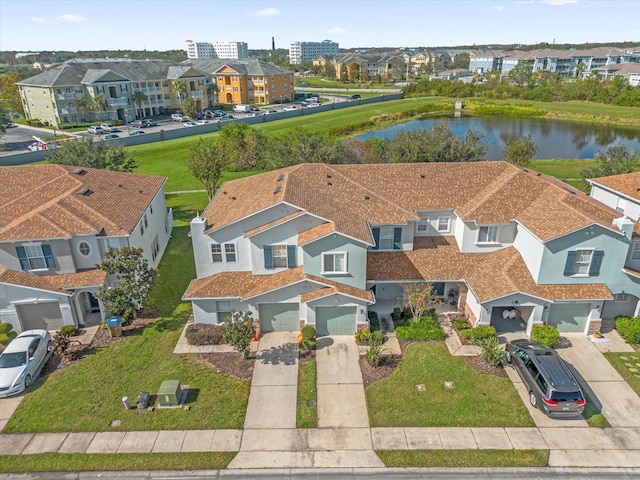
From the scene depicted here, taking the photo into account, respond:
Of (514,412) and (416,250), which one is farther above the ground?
(416,250)

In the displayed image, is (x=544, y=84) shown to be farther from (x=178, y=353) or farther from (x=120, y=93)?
(x=178, y=353)

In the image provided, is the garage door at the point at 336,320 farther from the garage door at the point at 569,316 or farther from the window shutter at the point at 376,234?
the garage door at the point at 569,316

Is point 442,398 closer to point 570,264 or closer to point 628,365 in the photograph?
point 628,365

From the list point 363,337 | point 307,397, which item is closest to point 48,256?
point 307,397

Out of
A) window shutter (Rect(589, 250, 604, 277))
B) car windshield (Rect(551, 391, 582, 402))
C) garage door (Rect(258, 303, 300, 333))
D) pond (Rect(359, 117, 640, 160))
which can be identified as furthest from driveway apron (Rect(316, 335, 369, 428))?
pond (Rect(359, 117, 640, 160))

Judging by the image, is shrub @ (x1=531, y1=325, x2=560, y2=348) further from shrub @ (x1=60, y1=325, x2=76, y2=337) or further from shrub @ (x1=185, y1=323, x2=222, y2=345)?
shrub @ (x1=60, y1=325, x2=76, y2=337)

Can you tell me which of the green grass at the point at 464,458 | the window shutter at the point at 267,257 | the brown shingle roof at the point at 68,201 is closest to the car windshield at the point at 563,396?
the green grass at the point at 464,458

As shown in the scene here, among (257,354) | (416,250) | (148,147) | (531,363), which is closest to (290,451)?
(257,354)
